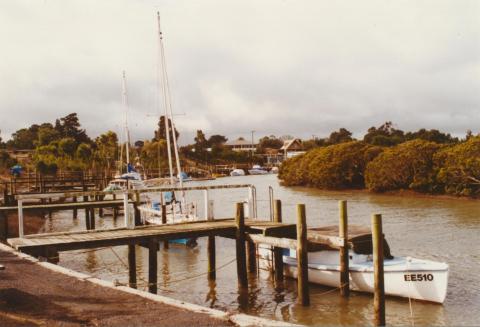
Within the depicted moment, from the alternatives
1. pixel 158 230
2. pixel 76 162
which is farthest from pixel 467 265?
pixel 76 162

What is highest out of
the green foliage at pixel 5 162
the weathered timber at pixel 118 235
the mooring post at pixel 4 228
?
the green foliage at pixel 5 162

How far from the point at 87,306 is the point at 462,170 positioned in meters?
48.1

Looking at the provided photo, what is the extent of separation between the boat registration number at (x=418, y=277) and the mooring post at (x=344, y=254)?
182 centimetres

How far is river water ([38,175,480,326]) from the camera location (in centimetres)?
1490

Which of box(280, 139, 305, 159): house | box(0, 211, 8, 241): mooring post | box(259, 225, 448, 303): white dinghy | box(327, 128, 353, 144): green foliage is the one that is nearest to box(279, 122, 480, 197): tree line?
box(259, 225, 448, 303): white dinghy

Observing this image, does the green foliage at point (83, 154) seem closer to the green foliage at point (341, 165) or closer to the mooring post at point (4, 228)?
the green foliage at point (341, 165)

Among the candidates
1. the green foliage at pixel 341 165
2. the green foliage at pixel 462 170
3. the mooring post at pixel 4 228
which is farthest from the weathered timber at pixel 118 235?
the green foliage at pixel 341 165

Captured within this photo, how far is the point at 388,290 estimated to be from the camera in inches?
632

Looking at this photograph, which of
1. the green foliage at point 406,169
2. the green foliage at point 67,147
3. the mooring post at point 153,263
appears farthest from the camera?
the green foliage at point 67,147

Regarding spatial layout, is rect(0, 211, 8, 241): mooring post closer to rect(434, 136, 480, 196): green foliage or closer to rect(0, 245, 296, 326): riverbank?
rect(0, 245, 296, 326): riverbank

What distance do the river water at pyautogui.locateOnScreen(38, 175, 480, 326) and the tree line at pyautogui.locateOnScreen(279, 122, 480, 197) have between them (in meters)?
9.67

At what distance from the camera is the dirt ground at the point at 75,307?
8141 mm

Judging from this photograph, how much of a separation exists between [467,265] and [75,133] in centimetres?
10173

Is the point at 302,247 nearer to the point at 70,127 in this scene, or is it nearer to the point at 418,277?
the point at 418,277
